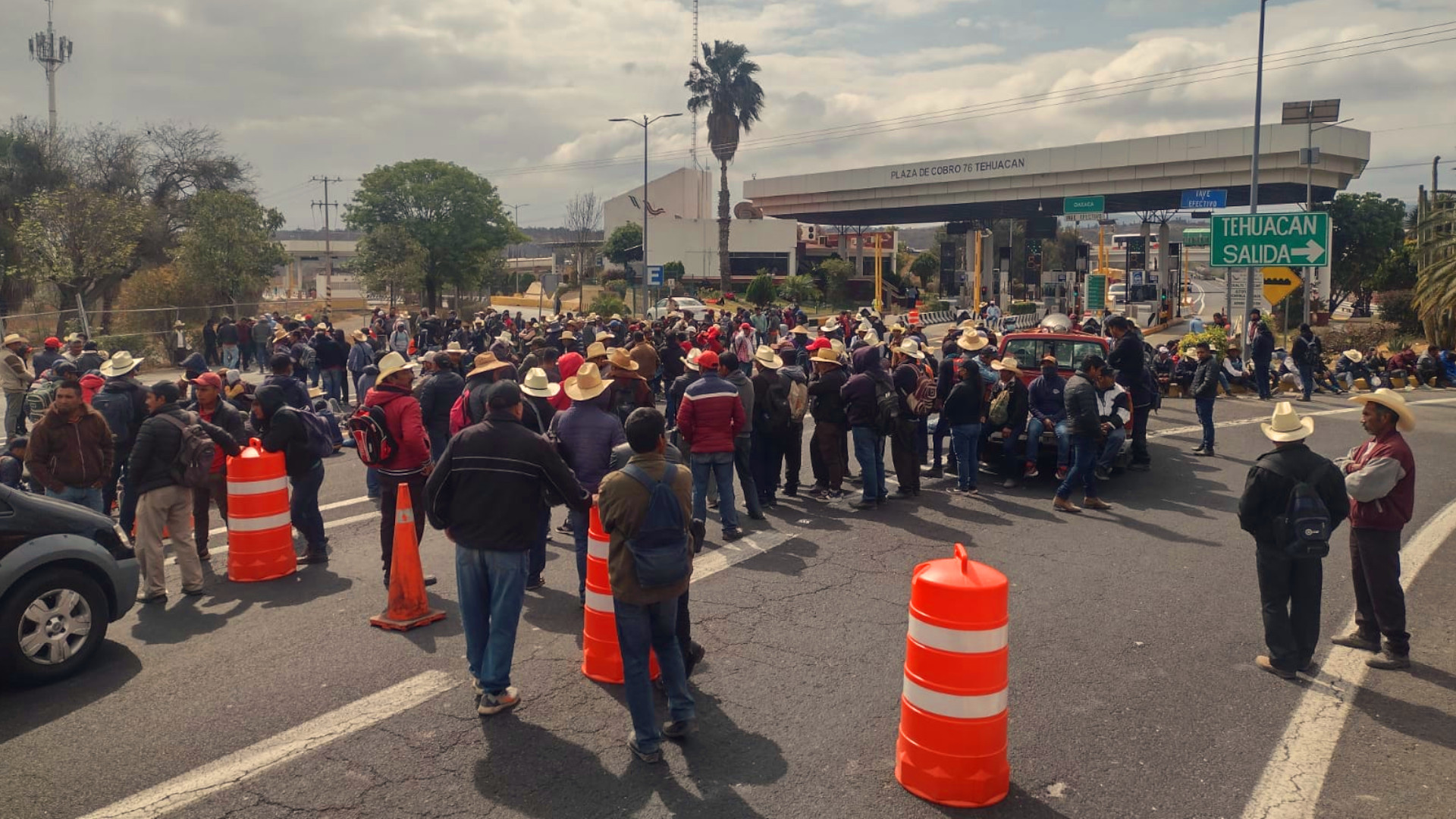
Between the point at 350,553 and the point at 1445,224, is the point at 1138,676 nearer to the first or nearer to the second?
the point at 350,553

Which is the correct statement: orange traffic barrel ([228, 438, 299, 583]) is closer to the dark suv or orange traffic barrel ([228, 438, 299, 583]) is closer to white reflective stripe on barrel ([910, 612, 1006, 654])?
the dark suv

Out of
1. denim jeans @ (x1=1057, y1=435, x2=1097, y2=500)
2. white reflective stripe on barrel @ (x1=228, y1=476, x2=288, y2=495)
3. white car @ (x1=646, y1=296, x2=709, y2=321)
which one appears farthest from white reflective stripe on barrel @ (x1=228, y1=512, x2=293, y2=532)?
white car @ (x1=646, y1=296, x2=709, y2=321)

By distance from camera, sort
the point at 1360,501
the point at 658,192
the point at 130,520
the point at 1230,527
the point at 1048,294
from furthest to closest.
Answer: the point at 658,192 < the point at 1048,294 < the point at 1230,527 < the point at 130,520 < the point at 1360,501

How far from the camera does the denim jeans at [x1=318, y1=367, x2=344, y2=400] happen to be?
→ 64.4 ft

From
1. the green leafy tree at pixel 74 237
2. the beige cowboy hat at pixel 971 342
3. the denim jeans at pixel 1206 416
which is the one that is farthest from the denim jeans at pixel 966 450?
the green leafy tree at pixel 74 237

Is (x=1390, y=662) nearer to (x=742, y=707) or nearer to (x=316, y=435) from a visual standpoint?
(x=742, y=707)

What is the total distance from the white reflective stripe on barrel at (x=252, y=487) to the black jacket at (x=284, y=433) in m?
0.25

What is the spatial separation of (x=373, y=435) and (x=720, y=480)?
3373 millimetres

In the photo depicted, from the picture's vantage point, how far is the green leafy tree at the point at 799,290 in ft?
198

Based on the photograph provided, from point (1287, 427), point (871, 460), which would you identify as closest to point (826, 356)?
point (871, 460)

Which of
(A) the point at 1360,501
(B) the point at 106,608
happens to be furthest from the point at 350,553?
(A) the point at 1360,501

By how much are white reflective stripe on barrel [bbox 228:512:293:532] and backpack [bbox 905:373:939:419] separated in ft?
20.9

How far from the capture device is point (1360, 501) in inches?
257

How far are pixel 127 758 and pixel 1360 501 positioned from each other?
24.1 feet
